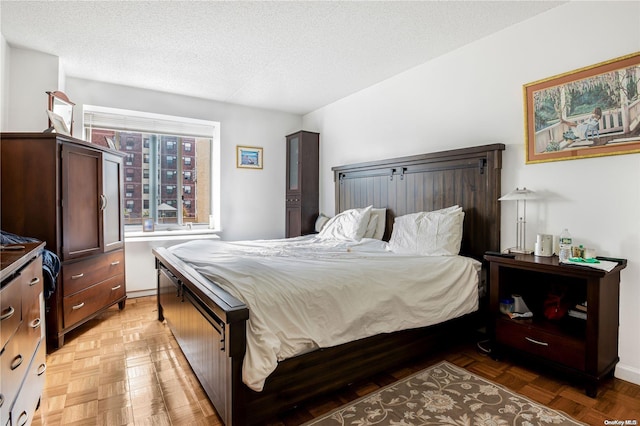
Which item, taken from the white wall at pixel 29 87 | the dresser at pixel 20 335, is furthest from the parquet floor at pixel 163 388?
the white wall at pixel 29 87

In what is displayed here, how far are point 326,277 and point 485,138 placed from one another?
1944mm

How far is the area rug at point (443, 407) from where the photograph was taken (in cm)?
169

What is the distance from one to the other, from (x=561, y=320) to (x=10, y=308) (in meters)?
3.06

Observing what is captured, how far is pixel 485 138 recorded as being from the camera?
2805 millimetres

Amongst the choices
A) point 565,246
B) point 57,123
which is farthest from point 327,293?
point 57,123

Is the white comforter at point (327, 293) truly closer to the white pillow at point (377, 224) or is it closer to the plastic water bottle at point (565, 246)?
the plastic water bottle at point (565, 246)

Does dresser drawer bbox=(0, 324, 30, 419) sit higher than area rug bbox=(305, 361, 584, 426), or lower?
higher

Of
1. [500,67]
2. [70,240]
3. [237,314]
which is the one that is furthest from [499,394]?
[70,240]

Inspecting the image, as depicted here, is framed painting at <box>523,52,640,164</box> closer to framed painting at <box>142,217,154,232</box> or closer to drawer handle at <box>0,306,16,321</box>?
drawer handle at <box>0,306,16,321</box>

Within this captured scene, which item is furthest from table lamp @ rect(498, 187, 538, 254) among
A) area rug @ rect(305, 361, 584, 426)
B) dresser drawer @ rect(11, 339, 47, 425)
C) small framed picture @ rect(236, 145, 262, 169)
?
small framed picture @ rect(236, 145, 262, 169)

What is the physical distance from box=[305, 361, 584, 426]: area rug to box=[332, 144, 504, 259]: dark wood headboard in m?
1.17

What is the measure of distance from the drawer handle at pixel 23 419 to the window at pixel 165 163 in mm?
3264

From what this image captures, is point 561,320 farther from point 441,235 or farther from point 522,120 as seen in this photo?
point 522,120

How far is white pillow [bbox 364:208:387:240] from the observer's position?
355cm
